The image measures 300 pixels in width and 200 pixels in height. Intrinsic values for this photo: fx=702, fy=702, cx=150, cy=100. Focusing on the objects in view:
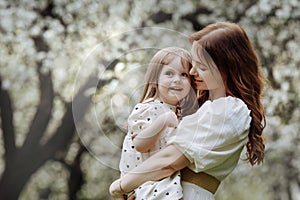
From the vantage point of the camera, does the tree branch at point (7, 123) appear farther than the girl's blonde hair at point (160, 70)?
Yes

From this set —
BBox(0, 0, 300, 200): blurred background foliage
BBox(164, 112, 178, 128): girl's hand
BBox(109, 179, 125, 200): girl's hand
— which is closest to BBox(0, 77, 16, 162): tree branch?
BBox(0, 0, 300, 200): blurred background foliage

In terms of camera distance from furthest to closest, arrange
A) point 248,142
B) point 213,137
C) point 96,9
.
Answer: point 96,9, point 248,142, point 213,137

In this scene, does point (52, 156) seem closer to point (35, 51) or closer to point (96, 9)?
point (35, 51)

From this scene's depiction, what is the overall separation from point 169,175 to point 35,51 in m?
3.35

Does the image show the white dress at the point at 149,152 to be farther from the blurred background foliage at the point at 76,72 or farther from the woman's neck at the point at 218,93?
the blurred background foliage at the point at 76,72

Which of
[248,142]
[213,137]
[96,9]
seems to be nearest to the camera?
[213,137]

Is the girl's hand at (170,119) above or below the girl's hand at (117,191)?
above

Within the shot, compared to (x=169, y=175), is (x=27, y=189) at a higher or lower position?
lower

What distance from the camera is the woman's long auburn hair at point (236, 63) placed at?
1230 millimetres

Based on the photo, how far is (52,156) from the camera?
4.64m

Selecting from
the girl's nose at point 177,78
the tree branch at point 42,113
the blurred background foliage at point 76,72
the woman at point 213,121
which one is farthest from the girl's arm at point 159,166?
the tree branch at point 42,113

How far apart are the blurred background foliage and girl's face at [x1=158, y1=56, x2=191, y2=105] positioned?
2.95 meters

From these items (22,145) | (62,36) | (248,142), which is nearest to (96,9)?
(62,36)

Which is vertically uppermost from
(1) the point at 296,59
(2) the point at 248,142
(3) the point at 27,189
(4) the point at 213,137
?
(4) the point at 213,137
